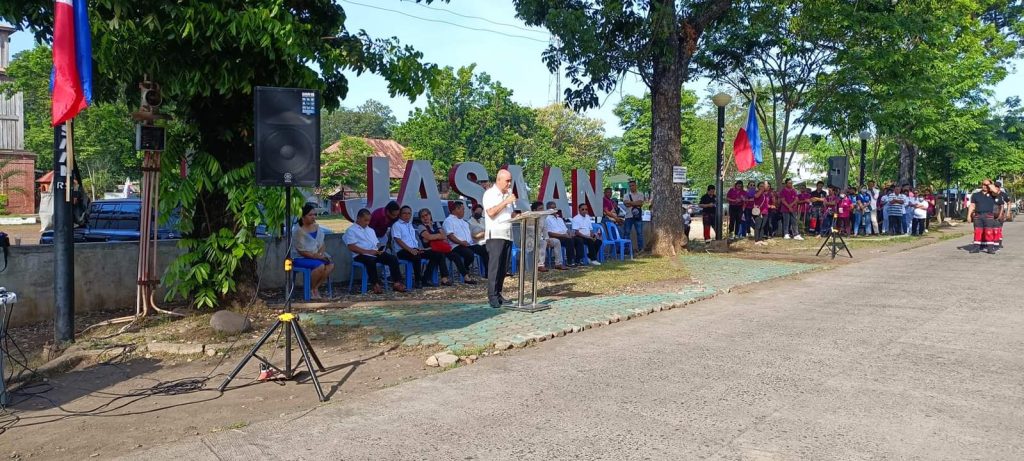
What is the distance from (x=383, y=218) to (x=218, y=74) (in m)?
5.01

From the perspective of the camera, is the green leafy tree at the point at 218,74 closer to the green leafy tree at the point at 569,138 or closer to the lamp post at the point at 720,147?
the lamp post at the point at 720,147

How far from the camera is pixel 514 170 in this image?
51.4ft

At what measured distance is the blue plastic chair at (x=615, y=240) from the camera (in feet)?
53.7

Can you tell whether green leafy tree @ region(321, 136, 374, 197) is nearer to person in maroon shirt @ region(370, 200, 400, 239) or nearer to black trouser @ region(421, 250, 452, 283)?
person in maroon shirt @ region(370, 200, 400, 239)

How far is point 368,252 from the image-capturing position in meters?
11.2

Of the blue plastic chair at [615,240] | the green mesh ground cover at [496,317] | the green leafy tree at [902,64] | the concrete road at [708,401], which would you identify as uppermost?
the green leafy tree at [902,64]

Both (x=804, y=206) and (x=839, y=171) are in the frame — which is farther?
(x=804, y=206)

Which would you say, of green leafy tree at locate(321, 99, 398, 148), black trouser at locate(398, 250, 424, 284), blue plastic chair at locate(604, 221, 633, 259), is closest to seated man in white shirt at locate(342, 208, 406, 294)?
black trouser at locate(398, 250, 424, 284)

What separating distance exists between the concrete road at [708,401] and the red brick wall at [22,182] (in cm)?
4253

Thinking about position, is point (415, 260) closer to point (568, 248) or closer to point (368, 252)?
point (368, 252)

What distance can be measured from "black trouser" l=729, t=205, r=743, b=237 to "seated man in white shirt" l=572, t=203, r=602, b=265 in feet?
24.9

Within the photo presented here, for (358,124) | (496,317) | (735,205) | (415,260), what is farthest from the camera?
(358,124)

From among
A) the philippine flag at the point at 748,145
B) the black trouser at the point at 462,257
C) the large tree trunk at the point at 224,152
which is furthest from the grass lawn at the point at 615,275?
the philippine flag at the point at 748,145

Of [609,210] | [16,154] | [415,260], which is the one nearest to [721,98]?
[609,210]
